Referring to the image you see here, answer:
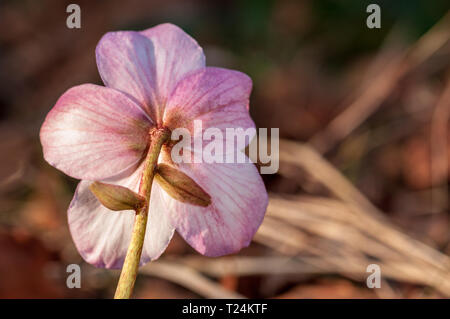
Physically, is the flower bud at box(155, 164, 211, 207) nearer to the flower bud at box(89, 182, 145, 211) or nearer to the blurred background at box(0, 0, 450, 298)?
the flower bud at box(89, 182, 145, 211)

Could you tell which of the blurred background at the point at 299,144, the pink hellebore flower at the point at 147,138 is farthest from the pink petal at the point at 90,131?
the blurred background at the point at 299,144

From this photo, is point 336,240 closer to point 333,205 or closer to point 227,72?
point 333,205

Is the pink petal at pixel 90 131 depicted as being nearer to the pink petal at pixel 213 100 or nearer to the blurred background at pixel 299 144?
the pink petal at pixel 213 100

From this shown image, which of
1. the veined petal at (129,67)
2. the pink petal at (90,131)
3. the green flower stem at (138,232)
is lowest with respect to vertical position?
the green flower stem at (138,232)

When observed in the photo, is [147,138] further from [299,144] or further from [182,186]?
[299,144]

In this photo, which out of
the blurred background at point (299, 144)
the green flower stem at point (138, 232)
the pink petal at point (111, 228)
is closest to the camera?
the green flower stem at point (138, 232)

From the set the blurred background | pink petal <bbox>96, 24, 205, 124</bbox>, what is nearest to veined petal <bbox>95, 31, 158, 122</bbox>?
pink petal <bbox>96, 24, 205, 124</bbox>
